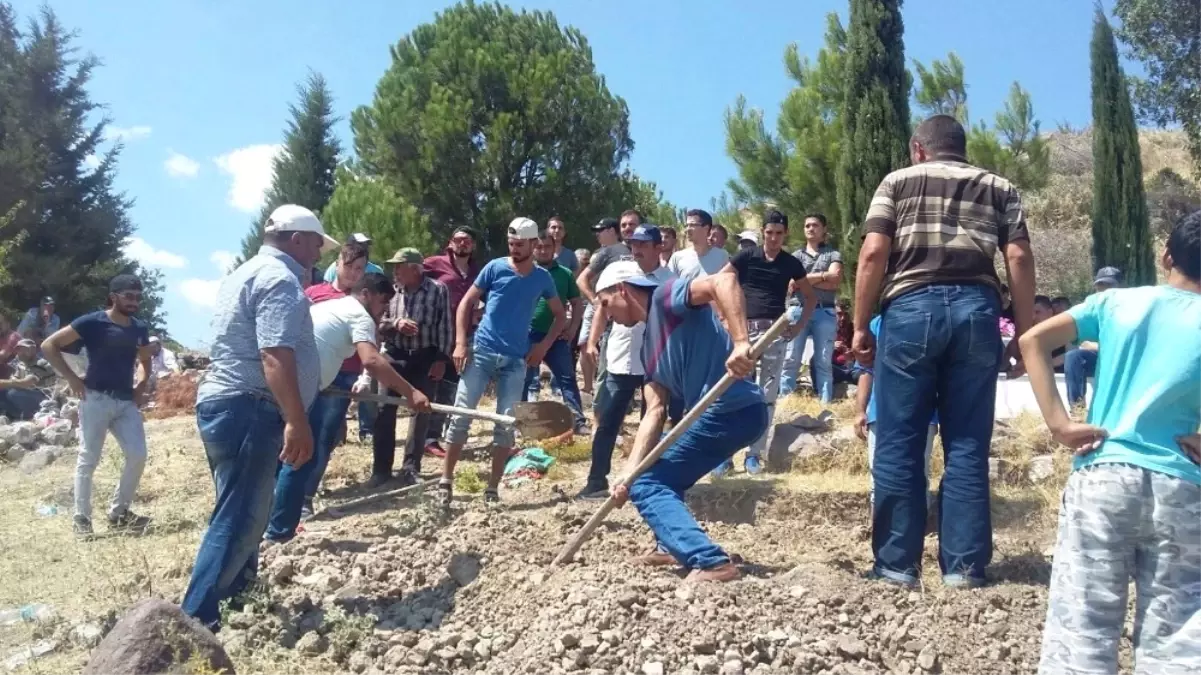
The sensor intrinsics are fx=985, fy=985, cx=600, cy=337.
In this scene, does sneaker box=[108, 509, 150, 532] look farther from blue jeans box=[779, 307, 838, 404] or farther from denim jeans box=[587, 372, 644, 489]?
blue jeans box=[779, 307, 838, 404]

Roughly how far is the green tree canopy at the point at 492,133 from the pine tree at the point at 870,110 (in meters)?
6.59

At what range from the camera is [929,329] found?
12.8ft

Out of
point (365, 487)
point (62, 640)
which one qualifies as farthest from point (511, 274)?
point (62, 640)

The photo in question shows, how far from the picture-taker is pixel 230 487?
3.96 m

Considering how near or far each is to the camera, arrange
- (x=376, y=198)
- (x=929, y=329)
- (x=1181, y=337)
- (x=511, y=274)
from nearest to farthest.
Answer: (x=1181, y=337), (x=929, y=329), (x=511, y=274), (x=376, y=198)

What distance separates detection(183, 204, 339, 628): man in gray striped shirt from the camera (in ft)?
12.8

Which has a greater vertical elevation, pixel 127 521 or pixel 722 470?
pixel 722 470

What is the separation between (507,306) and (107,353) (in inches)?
106

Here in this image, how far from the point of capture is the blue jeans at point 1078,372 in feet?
26.8

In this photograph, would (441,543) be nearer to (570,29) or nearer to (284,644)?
(284,644)

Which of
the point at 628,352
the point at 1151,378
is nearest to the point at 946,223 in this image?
the point at 1151,378

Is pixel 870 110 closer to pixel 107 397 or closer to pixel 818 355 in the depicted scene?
pixel 818 355

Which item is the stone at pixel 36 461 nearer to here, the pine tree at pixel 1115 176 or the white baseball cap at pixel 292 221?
the white baseball cap at pixel 292 221

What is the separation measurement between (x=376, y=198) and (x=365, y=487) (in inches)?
456
